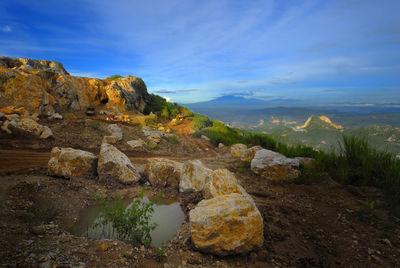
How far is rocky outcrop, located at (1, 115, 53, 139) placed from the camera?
463 inches

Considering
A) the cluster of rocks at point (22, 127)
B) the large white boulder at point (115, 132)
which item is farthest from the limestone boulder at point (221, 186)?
the cluster of rocks at point (22, 127)

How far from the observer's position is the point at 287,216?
5.24m

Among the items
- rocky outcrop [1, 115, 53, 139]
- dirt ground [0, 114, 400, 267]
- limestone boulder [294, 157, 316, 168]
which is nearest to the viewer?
dirt ground [0, 114, 400, 267]

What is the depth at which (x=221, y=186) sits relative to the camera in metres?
5.98

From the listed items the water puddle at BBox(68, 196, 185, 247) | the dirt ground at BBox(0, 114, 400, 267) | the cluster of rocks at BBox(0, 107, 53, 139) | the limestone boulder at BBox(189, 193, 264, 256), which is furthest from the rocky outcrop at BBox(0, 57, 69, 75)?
the limestone boulder at BBox(189, 193, 264, 256)

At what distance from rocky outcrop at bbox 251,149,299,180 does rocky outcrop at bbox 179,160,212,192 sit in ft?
8.46

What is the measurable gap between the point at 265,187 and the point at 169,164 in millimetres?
4341

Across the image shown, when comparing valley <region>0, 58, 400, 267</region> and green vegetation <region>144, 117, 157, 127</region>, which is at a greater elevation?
green vegetation <region>144, 117, 157, 127</region>

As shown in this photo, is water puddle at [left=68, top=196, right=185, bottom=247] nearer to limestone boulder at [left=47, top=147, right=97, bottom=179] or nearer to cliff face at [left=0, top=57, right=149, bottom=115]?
limestone boulder at [left=47, top=147, right=97, bottom=179]

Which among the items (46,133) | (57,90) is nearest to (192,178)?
(46,133)

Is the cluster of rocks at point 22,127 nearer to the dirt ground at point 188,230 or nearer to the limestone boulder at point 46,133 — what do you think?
the limestone boulder at point 46,133

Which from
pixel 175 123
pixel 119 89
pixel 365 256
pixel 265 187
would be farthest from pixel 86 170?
pixel 119 89

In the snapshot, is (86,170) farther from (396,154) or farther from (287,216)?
(396,154)

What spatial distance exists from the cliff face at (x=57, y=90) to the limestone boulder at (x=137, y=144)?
29.7ft
